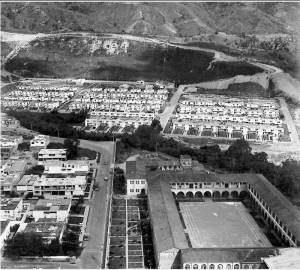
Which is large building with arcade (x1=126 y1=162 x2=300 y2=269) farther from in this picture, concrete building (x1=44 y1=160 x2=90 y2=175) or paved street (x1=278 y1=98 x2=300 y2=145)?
paved street (x1=278 y1=98 x2=300 y2=145)

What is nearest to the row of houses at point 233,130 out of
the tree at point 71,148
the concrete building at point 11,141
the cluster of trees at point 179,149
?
the cluster of trees at point 179,149

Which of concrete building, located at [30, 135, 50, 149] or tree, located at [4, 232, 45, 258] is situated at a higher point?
concrete building, located at [30, 135, 50, 149]

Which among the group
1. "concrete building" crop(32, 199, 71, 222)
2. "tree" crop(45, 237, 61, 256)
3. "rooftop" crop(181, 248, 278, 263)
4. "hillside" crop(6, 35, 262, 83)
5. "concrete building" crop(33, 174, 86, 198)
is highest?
"hillside" crop(6, 35, 262, 83)

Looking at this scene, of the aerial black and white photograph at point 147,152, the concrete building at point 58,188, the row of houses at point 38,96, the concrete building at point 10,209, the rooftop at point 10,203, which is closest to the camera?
the aerial black and white photograph at point 147,152

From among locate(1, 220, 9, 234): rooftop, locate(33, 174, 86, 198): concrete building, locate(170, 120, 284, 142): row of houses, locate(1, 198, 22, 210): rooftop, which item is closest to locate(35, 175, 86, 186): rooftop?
locate(33, 174, 86, 198): concrete building

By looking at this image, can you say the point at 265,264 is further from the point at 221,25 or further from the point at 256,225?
the point at 221,25

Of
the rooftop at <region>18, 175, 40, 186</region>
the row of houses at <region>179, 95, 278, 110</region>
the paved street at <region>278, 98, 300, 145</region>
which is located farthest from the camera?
the row of houses at <region>179, 95, 278, 110</region>

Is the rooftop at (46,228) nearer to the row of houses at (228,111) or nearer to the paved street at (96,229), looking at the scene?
the paved street at (96,229)
